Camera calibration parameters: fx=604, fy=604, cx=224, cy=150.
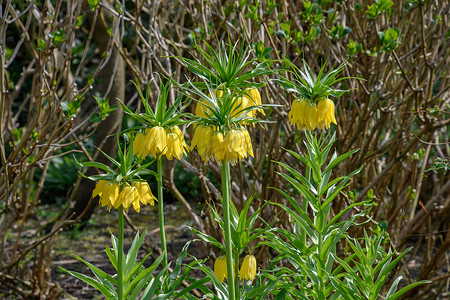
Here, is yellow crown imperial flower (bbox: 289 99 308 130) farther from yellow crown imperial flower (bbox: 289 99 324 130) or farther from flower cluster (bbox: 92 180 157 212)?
flower cluster (bbox: 92 180 157 212)

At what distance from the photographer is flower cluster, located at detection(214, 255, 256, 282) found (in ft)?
6.18

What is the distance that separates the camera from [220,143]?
1.55 metres

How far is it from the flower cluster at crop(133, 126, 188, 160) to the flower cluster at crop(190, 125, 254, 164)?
13 centimetres

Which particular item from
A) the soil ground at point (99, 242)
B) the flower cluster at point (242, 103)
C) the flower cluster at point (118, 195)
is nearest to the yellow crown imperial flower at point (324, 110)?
the flower cluster at point (242, 103)

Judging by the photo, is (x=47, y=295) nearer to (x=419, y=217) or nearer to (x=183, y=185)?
(x=419, y=217)

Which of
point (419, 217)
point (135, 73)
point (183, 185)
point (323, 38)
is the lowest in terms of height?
point (183, 185)

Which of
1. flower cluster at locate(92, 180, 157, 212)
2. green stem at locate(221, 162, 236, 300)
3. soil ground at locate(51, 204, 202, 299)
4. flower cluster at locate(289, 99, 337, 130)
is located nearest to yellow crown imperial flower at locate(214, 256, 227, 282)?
green stem at locate(221, 162, 236, 300)

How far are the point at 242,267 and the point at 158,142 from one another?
530 millimetres

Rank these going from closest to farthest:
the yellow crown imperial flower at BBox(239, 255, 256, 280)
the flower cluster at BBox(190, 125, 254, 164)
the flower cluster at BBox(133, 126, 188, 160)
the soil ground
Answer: the flower cluster at BBox(190, 125, 254, 164)
the flower cluster at BBox(133, 126, 188, 160)
the yellow crown imperial flower at BBox(239, 255, 256, 280)
the soil ground

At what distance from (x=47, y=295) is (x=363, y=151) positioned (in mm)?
2063

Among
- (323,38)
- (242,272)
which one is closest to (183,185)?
(323,38)

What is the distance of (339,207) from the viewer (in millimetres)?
3225

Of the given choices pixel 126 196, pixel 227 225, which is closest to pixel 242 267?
pixel 227 225

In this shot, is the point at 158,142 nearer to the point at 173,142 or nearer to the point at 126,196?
the point at 173,142
